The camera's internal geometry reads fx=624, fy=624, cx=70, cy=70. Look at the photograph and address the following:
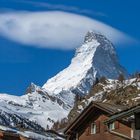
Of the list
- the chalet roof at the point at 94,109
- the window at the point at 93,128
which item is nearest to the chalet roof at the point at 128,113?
the chalet roof at the point at 94,109

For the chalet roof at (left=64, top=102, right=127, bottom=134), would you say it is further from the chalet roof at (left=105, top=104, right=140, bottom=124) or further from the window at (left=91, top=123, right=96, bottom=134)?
the chalet roof at (left=105, top=104, right=140, bottom=124)

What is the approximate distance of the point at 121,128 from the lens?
50.8 metres

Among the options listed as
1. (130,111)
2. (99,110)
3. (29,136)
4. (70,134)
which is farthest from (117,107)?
(130,111)

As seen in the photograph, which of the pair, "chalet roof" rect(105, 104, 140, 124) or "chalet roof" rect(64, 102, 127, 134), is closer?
"chalet roof" rect(105, 104, 140, 124)

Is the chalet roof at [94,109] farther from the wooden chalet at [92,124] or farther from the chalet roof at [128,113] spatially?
the chalet roof at [128,113]

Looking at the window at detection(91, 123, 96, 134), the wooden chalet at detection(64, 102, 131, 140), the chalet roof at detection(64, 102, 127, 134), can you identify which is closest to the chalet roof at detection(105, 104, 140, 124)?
the chalet roof at detection(64, 102, 127, 134)

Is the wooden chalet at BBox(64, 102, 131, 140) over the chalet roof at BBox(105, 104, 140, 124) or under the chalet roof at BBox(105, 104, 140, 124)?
over

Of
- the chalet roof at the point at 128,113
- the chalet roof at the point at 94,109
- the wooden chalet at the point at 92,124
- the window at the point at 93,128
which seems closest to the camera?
the chalet roof at the point at 128,113

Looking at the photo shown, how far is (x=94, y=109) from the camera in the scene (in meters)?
54.3

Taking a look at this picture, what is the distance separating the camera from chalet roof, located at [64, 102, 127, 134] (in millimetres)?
52281

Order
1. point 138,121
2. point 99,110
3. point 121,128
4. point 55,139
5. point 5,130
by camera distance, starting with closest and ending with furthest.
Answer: point 138,121
point 121,128
point 99,110
point 5,130
point 55,139

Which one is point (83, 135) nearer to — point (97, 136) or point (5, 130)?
point (97, 136)

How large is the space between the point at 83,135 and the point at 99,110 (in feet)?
11.9

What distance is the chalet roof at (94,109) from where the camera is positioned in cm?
5228
